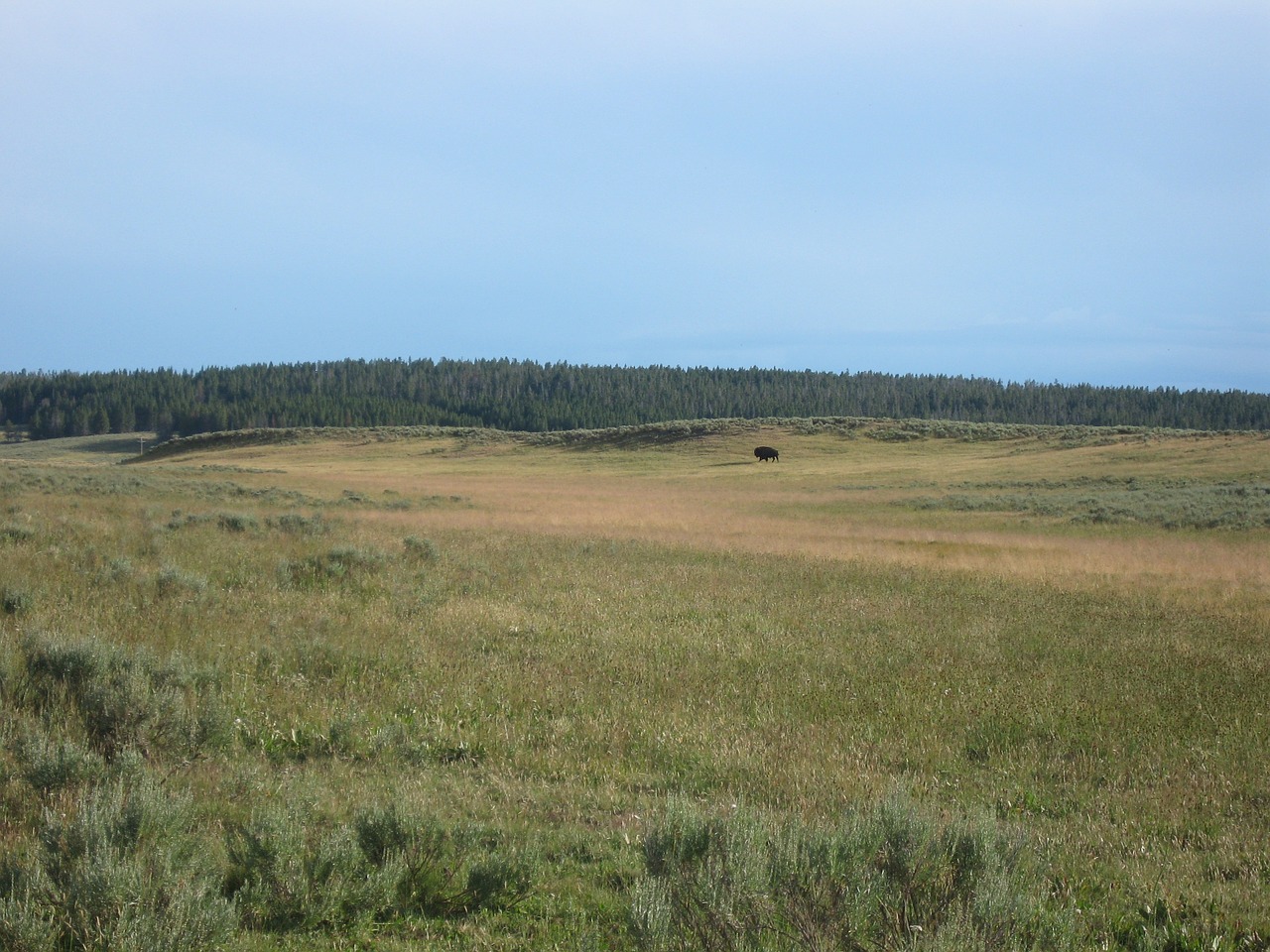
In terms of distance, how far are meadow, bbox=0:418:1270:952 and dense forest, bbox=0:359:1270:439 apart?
398 feet

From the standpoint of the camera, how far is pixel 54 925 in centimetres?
395

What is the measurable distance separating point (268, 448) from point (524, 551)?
8330 centimetres

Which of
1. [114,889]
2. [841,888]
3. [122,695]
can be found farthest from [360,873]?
[122,695]

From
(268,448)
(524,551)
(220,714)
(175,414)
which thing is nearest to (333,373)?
(175,414)

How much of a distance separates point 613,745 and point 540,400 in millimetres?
152073

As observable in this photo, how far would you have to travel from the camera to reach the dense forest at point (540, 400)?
141 metres

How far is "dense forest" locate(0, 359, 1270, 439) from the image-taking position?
14138cm

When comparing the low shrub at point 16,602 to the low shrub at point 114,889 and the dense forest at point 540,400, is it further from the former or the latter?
the dense forest at point 540,400

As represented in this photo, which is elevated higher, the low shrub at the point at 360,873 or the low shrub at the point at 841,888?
the low shrub at the point at 841,888

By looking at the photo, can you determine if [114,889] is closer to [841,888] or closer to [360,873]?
[360,873]

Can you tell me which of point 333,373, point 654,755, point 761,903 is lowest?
point 654,755

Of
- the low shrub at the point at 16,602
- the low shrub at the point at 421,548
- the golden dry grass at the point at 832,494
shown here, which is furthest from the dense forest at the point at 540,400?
the low shrub at the point at 16,602

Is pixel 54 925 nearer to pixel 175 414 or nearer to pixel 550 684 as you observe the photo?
pixel 550 684

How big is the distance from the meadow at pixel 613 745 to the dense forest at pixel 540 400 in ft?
398
